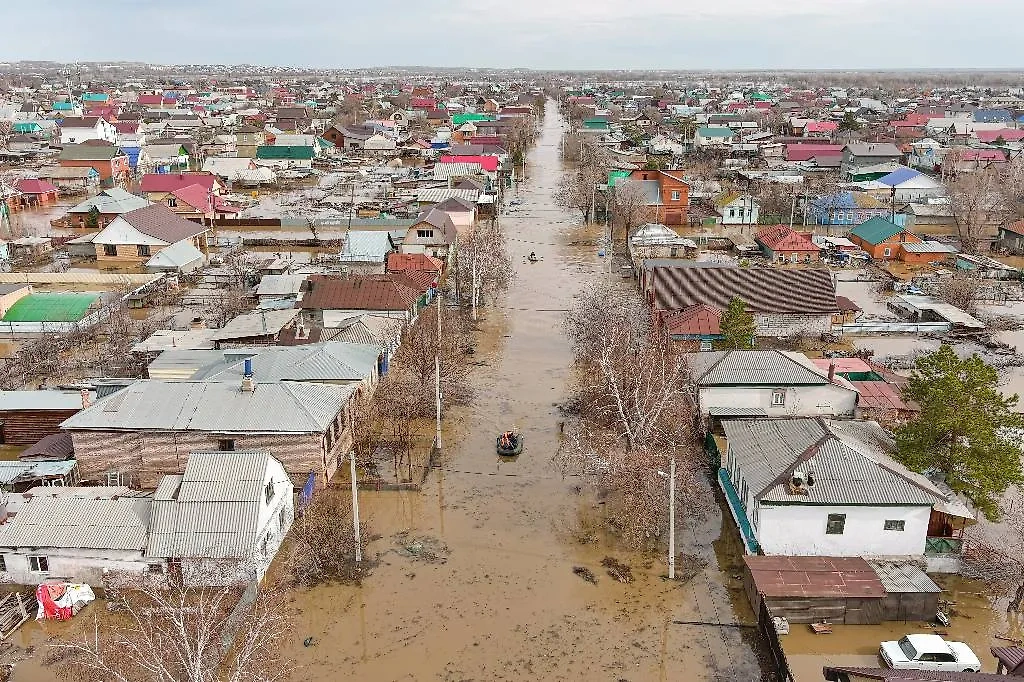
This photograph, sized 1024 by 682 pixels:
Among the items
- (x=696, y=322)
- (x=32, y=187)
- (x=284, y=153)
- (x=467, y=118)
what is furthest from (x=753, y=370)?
(x=467, y=118)

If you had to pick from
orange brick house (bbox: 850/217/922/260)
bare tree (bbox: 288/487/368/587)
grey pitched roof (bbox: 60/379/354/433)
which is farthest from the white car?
orange brick house (bbox: 850/217/922/260)

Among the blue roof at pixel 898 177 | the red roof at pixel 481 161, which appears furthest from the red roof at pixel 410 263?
the blue roof at pixel 898 177

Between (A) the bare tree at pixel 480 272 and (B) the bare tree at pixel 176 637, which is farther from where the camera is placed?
(A) the bare tree at pixel 480 272

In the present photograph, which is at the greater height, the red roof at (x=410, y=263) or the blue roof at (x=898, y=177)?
the blue roof at (x=898, y=177)

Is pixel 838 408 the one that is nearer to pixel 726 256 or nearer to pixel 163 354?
pixel 163 354

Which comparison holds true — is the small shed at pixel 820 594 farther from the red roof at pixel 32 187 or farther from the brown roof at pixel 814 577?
the red roof at pixel 32 187

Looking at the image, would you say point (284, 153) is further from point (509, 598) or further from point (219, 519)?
point (509, 598)

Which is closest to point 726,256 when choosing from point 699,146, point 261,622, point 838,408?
point 838,408

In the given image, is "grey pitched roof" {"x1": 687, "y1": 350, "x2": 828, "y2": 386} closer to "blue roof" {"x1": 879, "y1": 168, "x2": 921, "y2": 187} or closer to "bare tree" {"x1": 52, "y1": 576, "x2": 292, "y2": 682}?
"bare tree" {"x1": 52, "y1": 576, "x2": 292, "y2": 682}
